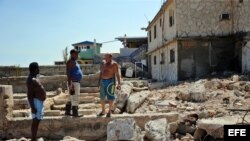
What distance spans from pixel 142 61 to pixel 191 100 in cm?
2137

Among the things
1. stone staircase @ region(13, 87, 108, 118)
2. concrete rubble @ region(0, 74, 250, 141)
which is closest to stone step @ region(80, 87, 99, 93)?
stone staircase @ region(13, 87, 108, 118)

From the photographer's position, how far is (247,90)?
11953mm

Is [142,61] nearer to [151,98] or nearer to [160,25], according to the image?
[160,25]

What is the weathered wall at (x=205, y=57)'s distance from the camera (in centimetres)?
1731

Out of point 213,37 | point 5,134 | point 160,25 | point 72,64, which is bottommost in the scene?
point 5,134

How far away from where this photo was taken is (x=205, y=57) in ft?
57.1

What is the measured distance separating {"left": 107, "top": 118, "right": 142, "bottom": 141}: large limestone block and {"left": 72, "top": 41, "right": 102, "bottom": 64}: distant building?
96.5ft

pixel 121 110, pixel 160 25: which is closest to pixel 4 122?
pixel 121 110

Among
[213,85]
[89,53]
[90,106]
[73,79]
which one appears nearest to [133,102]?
[90,106]

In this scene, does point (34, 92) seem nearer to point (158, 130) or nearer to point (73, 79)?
point (73, 79)

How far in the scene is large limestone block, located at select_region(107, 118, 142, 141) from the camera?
21.5 feet

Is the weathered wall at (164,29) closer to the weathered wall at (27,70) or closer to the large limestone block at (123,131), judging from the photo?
the weathered wall at (27,70)

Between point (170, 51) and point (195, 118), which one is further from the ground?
point (170, 51)

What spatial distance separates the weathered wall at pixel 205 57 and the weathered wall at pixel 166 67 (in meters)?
0.46
